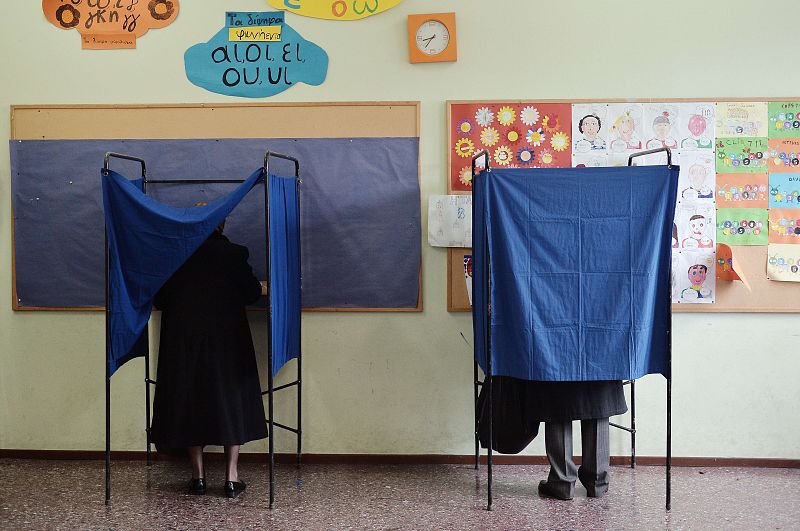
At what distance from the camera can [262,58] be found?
12.7ft

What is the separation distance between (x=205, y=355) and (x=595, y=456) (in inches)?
73.7

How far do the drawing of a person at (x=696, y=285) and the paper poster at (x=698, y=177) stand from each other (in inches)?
14.2

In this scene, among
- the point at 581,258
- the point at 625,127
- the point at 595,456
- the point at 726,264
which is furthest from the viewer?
the point at 625,127

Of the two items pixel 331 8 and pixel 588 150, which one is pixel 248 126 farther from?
pixel 588 150

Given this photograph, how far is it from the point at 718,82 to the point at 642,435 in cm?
193

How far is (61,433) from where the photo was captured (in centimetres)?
398

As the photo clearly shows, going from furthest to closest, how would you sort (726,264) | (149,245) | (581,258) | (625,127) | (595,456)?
(625,127) → (726,264) → (595,456) → (149,245) → (581,258)

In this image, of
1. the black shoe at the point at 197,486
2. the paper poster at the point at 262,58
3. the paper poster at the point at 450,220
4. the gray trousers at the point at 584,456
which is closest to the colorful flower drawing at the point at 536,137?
the paper poster at the point at 450,220

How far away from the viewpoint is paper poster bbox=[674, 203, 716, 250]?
3.81 meters

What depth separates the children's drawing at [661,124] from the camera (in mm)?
3814

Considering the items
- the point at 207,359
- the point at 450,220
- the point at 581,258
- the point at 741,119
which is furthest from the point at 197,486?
the point at 741,119

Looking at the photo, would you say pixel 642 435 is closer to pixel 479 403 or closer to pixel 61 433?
pixel 479 403

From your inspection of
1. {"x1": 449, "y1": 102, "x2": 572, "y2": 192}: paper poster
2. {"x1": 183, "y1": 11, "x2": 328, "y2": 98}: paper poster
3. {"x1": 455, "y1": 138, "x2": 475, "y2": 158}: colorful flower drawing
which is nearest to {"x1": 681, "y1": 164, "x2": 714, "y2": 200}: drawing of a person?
{"x1": 449, "y1": 102, "x2": 572, "y2": 192}: paper poster

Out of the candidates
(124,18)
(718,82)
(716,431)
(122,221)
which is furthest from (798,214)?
(124,18)
